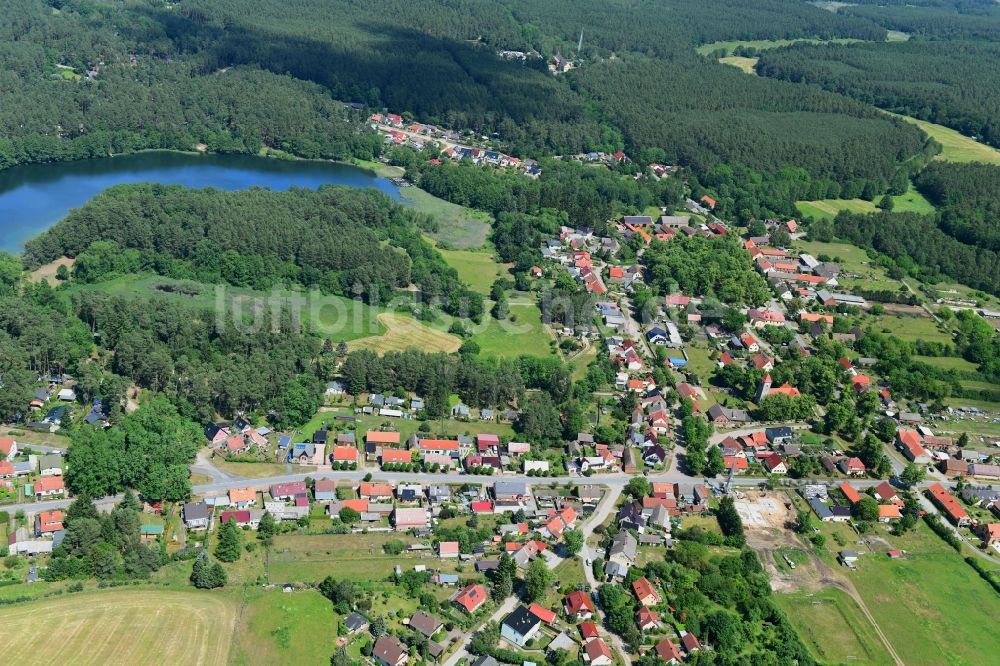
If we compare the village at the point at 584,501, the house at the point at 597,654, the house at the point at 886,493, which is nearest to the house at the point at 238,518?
the village at the point at 584,501

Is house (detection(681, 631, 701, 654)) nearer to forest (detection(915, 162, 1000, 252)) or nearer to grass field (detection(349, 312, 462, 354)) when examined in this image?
grass field (detection(349, 312, 462, 354))

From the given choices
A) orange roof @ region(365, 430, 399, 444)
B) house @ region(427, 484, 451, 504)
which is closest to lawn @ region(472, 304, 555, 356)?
orange roof @ region(365, 430, 399, 444)

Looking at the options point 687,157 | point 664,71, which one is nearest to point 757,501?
point 687,157

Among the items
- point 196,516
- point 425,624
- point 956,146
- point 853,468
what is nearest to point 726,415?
point 853,468

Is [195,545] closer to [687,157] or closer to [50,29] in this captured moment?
[687,157]

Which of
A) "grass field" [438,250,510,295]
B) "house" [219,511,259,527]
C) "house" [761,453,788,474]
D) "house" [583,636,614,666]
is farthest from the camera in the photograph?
"grass field" [438,250,510,295]

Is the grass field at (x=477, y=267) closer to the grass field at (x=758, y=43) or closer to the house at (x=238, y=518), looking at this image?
the house at (x=238, y=518)
